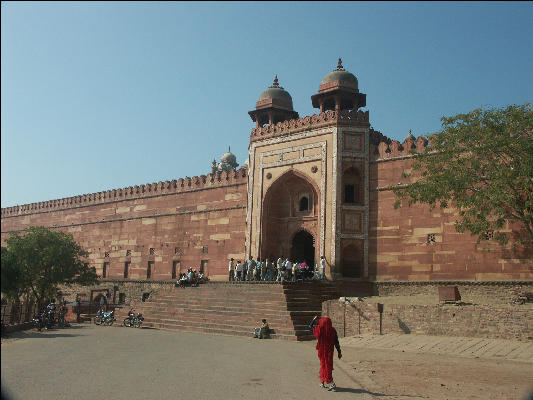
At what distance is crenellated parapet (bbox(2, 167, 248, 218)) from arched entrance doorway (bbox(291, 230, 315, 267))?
400 centimetres

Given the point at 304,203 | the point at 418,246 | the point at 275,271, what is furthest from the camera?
the point at 304,203

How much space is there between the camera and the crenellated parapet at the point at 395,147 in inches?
824

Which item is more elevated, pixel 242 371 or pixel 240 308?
pixel 240 308

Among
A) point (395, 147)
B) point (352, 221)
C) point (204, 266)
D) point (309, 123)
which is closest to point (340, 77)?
point (309, 123)

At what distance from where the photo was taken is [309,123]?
23500 mm

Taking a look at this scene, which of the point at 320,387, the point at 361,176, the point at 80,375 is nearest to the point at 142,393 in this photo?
the point at 80,375

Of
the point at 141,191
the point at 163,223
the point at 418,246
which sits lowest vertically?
the point at 418,246

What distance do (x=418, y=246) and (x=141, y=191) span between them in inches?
701

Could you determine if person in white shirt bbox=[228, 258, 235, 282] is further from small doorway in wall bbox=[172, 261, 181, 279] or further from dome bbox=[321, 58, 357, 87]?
dome bbox=[321, 58, 357, 87]

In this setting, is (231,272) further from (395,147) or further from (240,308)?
(395,147)

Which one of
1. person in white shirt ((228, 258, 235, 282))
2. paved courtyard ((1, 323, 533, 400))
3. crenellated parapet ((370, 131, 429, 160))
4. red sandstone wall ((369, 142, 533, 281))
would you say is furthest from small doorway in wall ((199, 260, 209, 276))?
paved courtyard ((1, 323, 533, 400))

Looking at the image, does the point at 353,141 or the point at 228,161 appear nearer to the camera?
the point at 353,141

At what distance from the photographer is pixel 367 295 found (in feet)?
68.0

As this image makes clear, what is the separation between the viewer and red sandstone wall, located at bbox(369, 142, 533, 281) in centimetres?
1823
